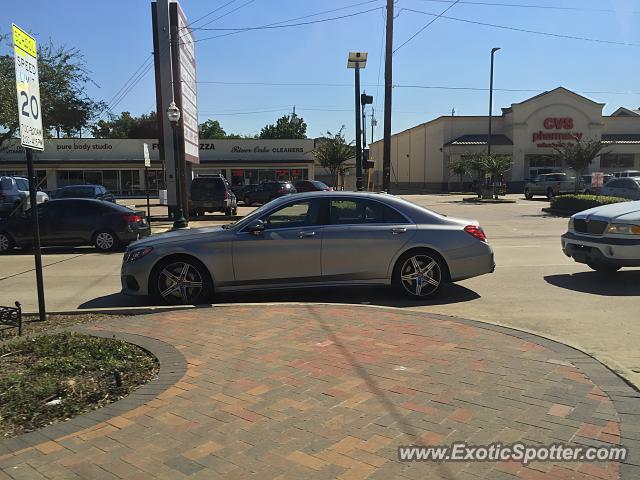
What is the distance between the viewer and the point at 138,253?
7367mm

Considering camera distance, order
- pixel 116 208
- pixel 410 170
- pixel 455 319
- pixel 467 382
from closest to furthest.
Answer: pixel 467 382 < pixel 455 319 < pixel 116 208 < pixel 410 170

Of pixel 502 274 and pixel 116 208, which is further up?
pixel 116 208

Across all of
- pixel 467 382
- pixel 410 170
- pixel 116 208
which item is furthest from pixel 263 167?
pixel 467 382

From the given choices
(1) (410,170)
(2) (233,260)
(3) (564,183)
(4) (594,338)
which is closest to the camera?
(4) (594,338)

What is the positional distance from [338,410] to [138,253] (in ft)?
14.8

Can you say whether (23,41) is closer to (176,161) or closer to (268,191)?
(176,161)

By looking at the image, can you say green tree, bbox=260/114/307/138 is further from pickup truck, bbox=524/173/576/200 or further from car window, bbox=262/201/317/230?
car window, bbox=262/201/317/230

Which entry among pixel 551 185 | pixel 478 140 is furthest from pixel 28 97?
pixel 478 140

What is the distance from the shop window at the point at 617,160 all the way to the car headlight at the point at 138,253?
5691 cm

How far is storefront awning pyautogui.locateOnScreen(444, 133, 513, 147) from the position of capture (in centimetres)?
5262

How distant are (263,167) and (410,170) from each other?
77.2 feet

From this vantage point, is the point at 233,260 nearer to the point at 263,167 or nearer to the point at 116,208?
the point at 116,208

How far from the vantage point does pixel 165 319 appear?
6344mm

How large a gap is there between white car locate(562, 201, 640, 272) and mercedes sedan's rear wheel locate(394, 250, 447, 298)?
281cm
